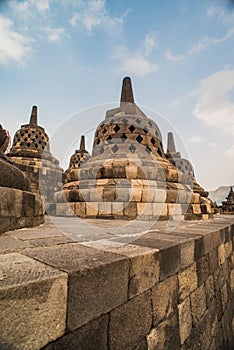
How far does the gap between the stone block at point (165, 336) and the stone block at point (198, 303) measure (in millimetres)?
360

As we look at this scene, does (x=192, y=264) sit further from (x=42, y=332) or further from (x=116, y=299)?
(x=42, y=332)

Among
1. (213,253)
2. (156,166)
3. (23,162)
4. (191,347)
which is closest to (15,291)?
(191,347)

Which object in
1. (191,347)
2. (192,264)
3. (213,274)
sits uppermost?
(192,264)

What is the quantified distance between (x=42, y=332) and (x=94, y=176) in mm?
3591

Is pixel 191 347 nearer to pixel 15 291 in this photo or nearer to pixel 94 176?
pixel 15 291

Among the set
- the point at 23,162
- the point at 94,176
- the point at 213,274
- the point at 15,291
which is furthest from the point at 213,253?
the point at 23,162

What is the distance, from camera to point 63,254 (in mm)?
1152

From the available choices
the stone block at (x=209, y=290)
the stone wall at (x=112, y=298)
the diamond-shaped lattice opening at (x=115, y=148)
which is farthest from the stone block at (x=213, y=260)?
the diamond-shaped lattice opening at (x=115, y=148)

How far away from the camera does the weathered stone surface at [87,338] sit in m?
0.84

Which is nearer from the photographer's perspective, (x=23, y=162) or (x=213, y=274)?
(x=213, y=274)

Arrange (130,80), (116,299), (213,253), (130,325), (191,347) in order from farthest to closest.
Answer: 1. (130,80)
2. (213,253)
3. (191,347)
4. (130,325)
5. (116,299)

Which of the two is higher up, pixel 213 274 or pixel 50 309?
pixel 50 309

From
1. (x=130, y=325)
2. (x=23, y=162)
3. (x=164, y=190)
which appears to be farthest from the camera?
(x=23, y=162)

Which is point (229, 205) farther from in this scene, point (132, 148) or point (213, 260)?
point (213, 260)
